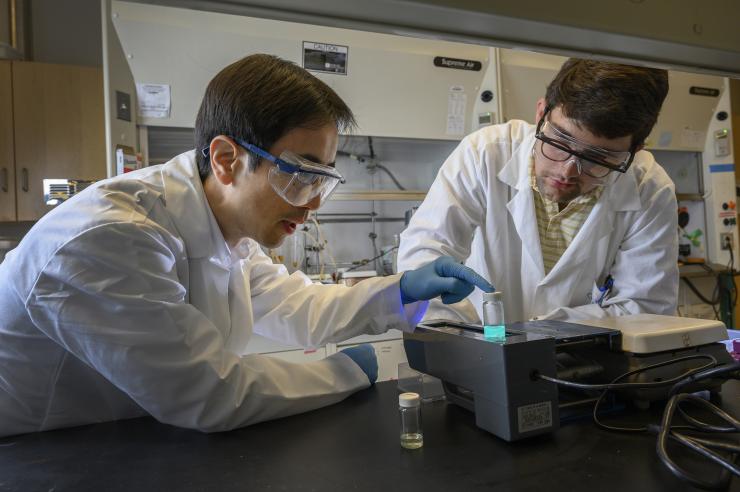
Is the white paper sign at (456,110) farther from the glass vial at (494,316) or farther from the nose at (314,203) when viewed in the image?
the glass vial at (494,316)

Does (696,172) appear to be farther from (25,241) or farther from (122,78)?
(25,241)

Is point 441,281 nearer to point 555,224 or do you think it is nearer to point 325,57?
point 555,224

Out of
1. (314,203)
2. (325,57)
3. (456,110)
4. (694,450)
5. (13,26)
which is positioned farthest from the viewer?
(13,26)

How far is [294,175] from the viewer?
967 millimetres

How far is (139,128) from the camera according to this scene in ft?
7.41

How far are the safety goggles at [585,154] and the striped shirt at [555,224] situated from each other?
10.0 inches

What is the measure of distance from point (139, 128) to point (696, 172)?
11.9 feet

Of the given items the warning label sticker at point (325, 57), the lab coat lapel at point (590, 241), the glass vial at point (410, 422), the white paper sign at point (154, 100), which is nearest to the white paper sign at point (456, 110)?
the warning label sticker at point (325, 57)

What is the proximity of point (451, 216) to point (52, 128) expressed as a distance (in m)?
2.37

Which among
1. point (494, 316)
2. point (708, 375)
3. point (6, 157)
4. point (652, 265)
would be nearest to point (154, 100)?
point (6, 157)

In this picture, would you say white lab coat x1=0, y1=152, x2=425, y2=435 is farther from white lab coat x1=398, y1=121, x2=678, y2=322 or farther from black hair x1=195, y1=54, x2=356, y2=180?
white lab coat x1=398, y1=121, x2=678, y2=322

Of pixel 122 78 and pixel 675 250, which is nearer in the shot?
pixel 675 250

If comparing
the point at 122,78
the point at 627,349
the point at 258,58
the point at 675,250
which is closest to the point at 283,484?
the point at 627,349

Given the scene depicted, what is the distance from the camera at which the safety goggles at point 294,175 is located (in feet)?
3.14
